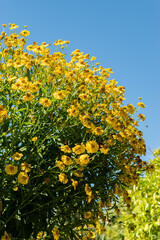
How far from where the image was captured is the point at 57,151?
2195 mm

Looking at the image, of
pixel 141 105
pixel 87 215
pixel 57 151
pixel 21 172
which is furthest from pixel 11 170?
pixel 141 105

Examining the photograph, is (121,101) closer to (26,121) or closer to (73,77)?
(73,77)

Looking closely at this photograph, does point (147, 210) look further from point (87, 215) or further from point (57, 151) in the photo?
point (57, 151)

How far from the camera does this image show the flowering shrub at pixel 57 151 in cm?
194

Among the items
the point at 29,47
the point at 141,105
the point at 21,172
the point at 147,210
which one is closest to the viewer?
the point at 21,172

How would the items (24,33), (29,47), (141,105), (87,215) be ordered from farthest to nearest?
(24,33)
(29,47)
(141,105)
(87,215)

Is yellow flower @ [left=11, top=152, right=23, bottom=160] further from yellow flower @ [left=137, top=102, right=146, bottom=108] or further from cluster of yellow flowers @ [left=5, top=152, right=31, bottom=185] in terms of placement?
yellow flower @ [left=137, top=102, right=146, bottom=108]

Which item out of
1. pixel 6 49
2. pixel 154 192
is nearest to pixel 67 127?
pixel 6 49

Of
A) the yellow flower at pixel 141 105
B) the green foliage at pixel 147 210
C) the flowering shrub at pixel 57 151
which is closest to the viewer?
the flowering shrub at pixel 57 151

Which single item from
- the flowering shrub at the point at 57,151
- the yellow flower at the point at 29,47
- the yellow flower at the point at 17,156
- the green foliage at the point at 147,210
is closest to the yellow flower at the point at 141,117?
the flowering shrub at the point at 57,151

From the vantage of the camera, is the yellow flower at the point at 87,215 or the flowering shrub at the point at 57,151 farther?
the yellow flower at the point at 87,215

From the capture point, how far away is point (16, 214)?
6.28ft

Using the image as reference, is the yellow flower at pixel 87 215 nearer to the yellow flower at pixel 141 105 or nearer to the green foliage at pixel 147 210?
the yellow flower at pixel 141 105

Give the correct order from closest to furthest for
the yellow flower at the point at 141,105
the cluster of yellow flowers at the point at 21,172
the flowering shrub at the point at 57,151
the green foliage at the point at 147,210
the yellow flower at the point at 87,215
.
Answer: the cluster of yellow flowers at the point at 21,172, the flowering shrub at the point at 57,151, the yellow flower at the point at 87,215, the yellow flower at the point at 141,105, the green foliage at the point at 147,210
